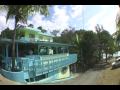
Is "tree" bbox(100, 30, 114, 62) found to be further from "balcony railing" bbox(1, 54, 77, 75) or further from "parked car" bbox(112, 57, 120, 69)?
"balcony railing" bbox(1, 54, 77, 75)

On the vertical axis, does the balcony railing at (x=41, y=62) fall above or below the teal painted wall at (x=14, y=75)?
above

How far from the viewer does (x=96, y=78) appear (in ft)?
17.7

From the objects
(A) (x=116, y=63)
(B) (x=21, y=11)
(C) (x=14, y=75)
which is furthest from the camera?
(A) (x=116, y=63)

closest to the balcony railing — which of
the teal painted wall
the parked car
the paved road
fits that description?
the teal painted wall

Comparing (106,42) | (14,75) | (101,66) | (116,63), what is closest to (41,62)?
(14,75)

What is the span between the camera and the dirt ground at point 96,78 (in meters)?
5.26

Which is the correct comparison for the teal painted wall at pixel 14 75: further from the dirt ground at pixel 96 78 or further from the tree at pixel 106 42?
the tree at pixel 106 42

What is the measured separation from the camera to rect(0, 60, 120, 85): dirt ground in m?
5.26

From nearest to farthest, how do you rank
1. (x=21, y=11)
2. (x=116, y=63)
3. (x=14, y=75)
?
1. (x=14, y=75)
2. (x=21, y=11)
3. (x=116, y=63)

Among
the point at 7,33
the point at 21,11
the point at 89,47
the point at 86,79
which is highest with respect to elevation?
the point at 21,11

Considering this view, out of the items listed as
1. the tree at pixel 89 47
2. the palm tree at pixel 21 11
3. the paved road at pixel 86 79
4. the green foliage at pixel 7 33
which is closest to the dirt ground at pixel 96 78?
the paved road at pixel 86 79

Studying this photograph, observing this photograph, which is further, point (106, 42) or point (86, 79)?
point (106, 42)

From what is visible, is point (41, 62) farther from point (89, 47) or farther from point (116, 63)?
point (116, 63)
